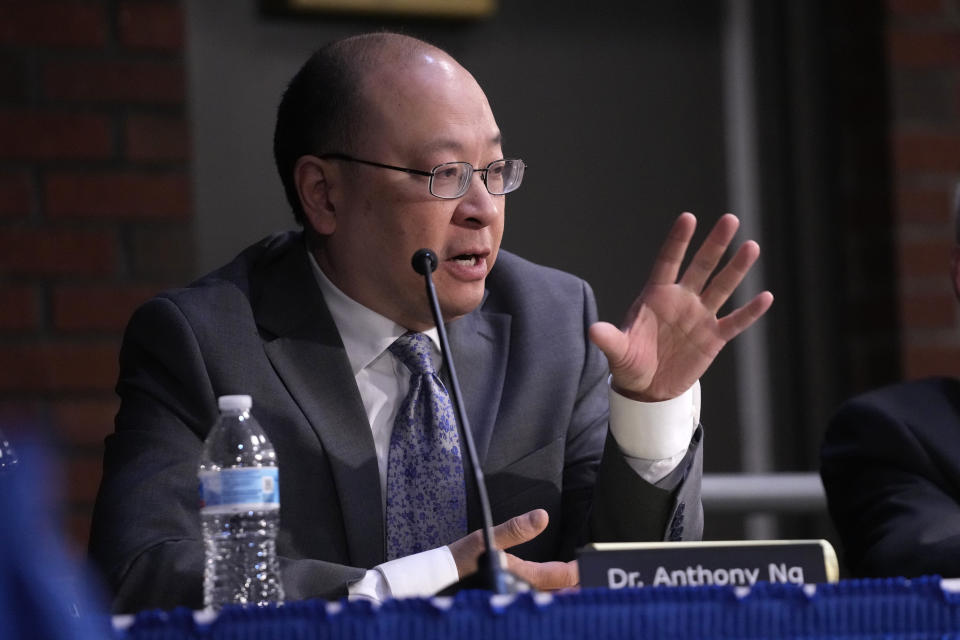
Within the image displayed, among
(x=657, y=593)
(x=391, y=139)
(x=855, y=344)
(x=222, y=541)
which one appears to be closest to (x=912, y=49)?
(x=855, y=344)

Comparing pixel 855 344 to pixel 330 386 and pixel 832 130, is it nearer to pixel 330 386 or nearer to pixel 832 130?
pixel 832 130

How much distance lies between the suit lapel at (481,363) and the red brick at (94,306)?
1.13 m

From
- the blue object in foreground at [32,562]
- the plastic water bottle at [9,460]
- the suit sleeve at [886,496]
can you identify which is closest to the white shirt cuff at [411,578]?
the suit sleeve at [886,496]

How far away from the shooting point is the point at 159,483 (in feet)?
5.17

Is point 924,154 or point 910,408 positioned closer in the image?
point 910,408

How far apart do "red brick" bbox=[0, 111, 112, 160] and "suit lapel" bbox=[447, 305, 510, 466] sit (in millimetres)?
1240

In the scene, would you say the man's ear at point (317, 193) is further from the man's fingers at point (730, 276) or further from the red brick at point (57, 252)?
the red brick at point (57, 252)

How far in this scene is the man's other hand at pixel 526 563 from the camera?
4.47 feet

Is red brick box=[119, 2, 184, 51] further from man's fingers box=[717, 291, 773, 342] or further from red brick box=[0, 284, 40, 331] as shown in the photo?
man's fingers box=[717, 291, 773, 342]

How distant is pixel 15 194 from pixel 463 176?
4.46ft

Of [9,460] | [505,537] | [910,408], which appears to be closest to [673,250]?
[505,537]

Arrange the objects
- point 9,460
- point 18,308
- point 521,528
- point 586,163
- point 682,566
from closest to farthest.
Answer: point 9,460
point 682,566
point 521,528
point 18,308
point 586,163

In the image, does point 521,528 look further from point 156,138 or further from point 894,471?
point 156,138

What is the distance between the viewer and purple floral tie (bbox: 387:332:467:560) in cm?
168
